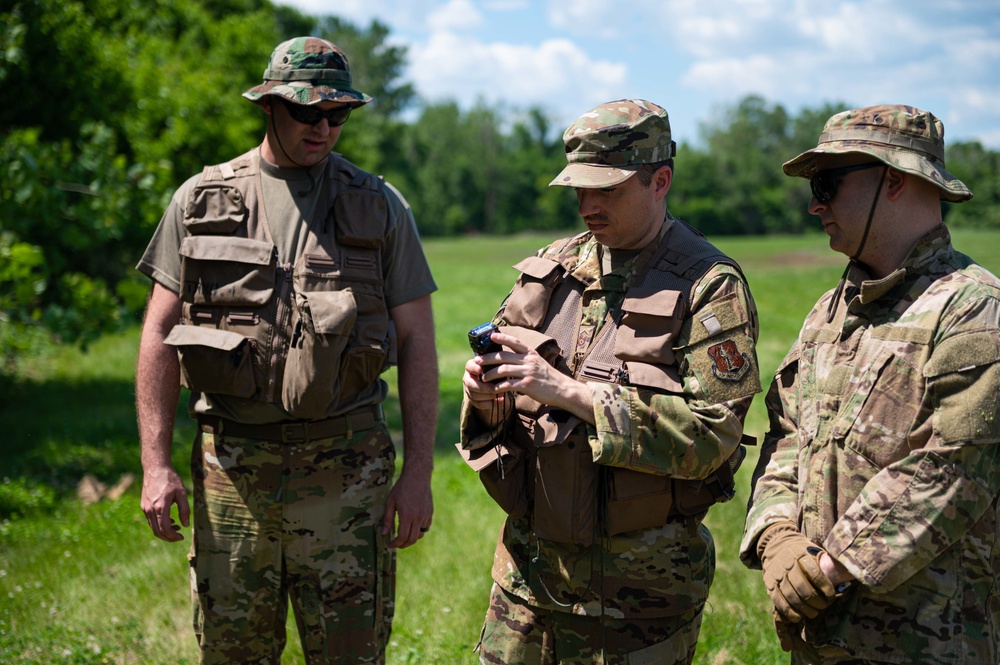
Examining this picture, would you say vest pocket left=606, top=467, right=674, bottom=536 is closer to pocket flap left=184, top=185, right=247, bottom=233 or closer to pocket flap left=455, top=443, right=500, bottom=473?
pocket flap left=455, top=443, right=500, bottom=473

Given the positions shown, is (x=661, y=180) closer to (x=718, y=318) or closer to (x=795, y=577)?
(x=718, y=318)

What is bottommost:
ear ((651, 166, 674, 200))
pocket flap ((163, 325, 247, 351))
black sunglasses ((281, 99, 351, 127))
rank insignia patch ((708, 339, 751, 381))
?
pocket flap ((163, 325, 247, 351))

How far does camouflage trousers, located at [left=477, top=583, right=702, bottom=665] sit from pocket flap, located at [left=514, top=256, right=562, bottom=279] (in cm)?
112

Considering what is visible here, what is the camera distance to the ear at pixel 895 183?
2652 mm

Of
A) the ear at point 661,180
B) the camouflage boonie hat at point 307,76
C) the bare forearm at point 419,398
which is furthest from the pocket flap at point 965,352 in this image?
the camouflage boonie hat at point 307,76

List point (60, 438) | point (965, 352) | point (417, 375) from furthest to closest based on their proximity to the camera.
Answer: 1. point (60, 438)
2. point (417, 375)
3. point (965, 352)

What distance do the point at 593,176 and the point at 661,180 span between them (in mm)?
281

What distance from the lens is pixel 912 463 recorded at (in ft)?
8.14

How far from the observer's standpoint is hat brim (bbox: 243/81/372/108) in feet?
11.9

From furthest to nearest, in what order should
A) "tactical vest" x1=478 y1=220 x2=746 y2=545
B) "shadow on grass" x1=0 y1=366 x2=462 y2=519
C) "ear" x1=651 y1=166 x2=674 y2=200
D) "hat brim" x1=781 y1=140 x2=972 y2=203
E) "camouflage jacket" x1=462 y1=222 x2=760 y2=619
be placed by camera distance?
"shadow on grass" x1=0 y1=366 x2=462 y2=519
"ear" x1=651 y1=166 x2=674 y2=200
"tactical vest" x1=478 y1=220 x2=746 y2=545
"camouflage jacket" x1=462 y1=222 x2=760 y2=619
"hat brim" x1=781 y1=140 x2=972 y2=203

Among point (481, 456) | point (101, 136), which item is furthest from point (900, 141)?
point (101, 136)

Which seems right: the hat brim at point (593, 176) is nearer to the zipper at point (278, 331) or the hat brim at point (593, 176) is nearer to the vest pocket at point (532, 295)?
the vest pocket at point (532, 295)

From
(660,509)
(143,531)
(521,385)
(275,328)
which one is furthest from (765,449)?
(143,531)

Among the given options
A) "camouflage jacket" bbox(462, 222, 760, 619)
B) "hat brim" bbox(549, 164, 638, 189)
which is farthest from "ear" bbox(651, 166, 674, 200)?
"camouflage jacket" bbox(462, 222, 760, 619)
